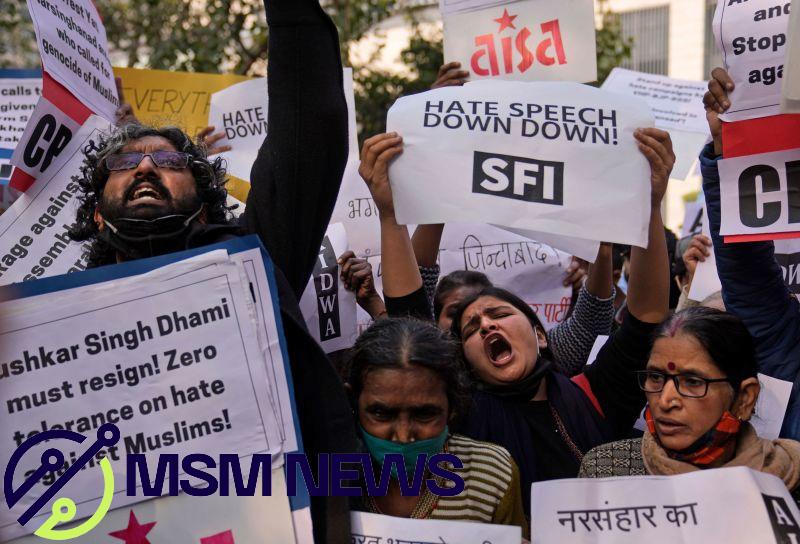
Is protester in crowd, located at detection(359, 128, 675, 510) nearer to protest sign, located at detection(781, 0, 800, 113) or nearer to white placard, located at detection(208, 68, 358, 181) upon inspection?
protest sign, located at detection(781, 0, 800, 113)

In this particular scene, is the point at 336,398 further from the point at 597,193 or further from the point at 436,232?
the point at 436,232

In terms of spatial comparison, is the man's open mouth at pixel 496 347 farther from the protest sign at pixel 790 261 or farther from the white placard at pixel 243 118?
the white placard at pixel 243 118

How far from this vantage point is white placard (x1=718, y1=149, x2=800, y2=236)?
9.95 feet

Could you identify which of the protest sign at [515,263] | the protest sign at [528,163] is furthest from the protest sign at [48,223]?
the protest sign at [515,263]

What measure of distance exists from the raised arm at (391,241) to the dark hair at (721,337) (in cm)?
73

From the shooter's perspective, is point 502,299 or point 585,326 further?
point 585,326

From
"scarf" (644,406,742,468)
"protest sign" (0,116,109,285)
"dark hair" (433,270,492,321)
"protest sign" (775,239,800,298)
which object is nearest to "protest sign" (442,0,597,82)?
"dark hair" (433,270,492,321)

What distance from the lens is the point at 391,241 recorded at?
3.06 metres

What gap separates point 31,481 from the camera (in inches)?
84.9

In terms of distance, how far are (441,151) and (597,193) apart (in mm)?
454

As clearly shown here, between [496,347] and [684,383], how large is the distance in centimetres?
66

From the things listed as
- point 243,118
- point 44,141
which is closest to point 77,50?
point 44,141

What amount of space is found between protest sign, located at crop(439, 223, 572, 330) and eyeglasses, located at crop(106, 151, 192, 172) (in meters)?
1.82

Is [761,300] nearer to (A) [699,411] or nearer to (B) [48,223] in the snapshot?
(A) [699,411]
